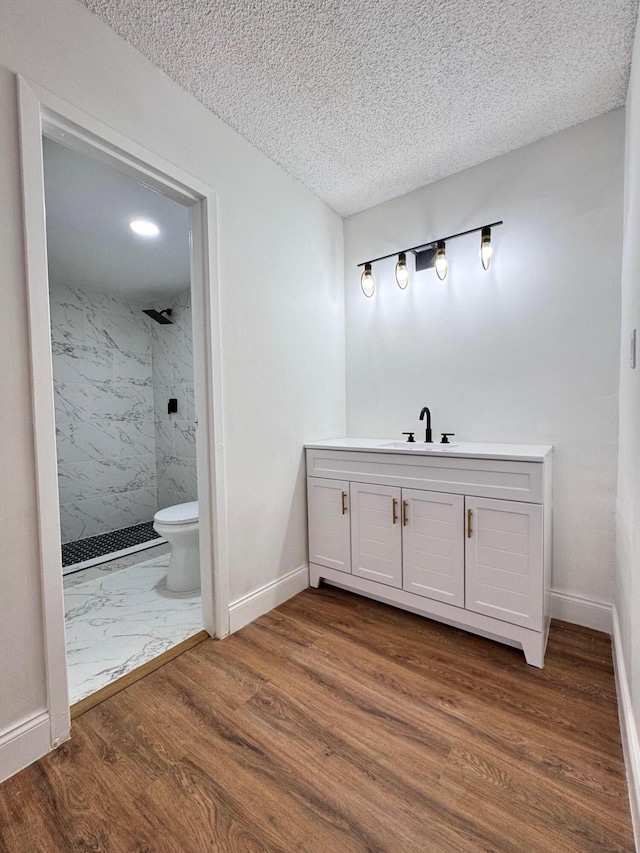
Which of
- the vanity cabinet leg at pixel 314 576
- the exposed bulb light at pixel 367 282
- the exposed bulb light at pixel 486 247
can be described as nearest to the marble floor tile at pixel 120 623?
the vanity cabinet leg at pixel 314 576

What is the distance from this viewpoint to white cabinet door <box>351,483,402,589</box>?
2.05 meters

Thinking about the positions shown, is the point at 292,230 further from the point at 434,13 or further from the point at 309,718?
the point at 309,718

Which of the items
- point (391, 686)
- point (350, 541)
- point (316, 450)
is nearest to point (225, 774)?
point (391, 686)

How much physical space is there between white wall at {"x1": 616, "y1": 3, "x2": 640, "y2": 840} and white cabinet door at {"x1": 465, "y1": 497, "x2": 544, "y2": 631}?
306 mm

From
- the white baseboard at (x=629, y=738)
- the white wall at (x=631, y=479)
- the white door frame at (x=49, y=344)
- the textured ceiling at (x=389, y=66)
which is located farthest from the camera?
the textured ceiling at (x=389, y=66)

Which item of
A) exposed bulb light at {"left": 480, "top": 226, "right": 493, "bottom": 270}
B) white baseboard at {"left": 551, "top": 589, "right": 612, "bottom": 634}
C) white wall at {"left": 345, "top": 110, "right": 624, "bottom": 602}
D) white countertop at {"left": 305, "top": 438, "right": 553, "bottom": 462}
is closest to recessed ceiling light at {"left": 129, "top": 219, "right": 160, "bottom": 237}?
white wall at {"left": 345, "top": 110, "right": 624, "bottom": 602}

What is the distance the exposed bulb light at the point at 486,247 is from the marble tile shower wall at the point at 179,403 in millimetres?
2768

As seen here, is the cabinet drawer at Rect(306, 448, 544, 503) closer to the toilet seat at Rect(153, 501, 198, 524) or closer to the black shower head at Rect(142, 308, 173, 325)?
the toilet seat at Rect(153, 501, 198, 524)

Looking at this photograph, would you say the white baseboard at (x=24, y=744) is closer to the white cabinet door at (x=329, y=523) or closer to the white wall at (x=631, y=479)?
the white cabinet door at (x=329, y=523)

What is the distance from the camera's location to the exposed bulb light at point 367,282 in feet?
8.38

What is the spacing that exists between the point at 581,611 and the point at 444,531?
844 millimetres

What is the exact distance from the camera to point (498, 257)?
217 cm

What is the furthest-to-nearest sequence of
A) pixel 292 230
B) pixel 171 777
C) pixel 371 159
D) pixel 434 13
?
pixel 292 230, pixel 371 159, pixel 434 13, pixel 171 777

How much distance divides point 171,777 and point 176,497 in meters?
3.16
